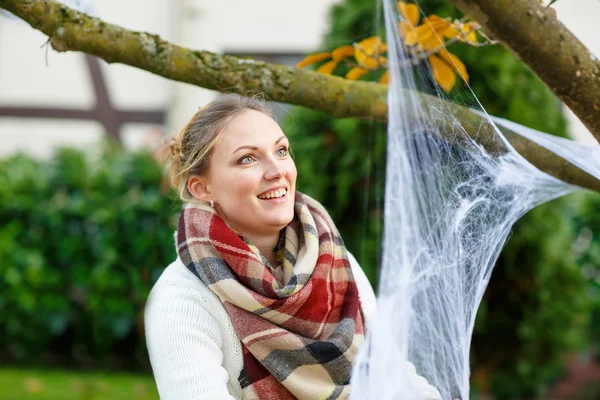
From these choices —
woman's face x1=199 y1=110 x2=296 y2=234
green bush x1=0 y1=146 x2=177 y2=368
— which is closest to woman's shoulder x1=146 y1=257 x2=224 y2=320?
woman's face x1=199 y1=110 x2=296 y2=234

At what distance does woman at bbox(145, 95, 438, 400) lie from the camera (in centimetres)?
176

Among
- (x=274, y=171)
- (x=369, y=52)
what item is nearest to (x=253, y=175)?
(x=274, y=171)

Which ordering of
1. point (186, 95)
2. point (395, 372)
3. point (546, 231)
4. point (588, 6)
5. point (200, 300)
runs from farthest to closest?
point (186, 95) < point (546, 231) < point (588, 6) < point (200, 300) < point (395, 372)

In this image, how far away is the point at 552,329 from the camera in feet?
14.4

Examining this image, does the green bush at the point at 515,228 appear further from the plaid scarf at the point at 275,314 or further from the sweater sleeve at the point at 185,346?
the sweater sleeve at the point at 185,346

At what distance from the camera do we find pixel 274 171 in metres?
1.83

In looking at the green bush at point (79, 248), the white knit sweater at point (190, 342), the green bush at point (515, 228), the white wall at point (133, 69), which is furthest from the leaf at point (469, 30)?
the white wall at point (133, 69)

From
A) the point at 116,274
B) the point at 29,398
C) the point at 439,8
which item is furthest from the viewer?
the point at 116,274

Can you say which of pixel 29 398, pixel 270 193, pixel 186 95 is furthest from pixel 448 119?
pixel 186 95

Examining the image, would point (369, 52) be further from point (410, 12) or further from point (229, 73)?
point (229, 73)

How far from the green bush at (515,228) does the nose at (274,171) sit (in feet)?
7.15

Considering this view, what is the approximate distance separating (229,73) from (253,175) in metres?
0.38

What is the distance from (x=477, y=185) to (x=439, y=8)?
2353mm

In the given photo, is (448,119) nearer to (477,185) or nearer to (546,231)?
(477,185)
